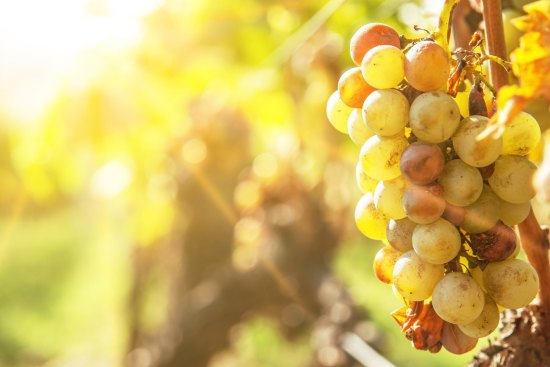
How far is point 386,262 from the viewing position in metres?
0.42

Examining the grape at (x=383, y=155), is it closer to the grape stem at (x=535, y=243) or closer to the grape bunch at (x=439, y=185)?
the grape bunch at (x=439, y=185)

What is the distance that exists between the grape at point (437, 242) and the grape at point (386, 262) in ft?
0.14

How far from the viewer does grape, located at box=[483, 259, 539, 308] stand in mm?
374

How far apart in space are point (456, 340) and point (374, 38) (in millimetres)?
211

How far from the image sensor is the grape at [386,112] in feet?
1.20

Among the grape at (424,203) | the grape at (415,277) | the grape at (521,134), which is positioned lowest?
the grape at (415,277)

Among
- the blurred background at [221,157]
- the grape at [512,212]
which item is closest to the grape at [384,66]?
the grape at [512,212]

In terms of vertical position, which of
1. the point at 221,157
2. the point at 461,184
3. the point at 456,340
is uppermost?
the point at 461,184

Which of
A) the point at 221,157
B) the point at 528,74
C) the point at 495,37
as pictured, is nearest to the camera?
the point at 528,74

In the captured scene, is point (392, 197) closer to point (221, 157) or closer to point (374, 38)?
point (374, 38)

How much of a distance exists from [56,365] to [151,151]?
8.79ft

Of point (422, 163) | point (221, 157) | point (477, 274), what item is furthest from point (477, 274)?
point (221, 157)

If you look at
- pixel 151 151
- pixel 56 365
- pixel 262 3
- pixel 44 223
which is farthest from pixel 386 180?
pixel 44 223

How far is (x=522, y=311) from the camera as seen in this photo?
49 cm
